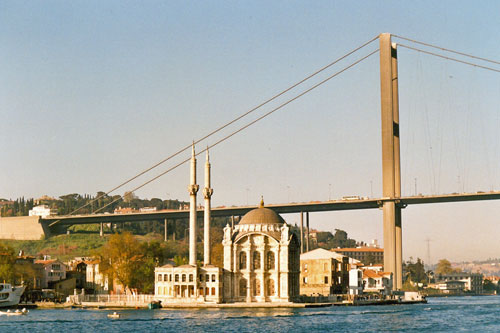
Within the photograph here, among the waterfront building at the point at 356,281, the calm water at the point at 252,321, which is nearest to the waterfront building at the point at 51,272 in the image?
the calm water at the point at 252,321

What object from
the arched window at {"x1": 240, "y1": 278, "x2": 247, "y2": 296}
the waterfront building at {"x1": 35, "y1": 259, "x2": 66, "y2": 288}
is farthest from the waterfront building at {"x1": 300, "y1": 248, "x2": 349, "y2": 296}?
the waterfront building at {"x1": 35, "y1": 259, "x2": 66, "y2": 288}

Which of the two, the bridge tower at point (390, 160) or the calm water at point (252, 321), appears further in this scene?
the bridge tower at point (390, 160)

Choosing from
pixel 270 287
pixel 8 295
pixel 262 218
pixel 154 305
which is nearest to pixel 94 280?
pixel 8 295

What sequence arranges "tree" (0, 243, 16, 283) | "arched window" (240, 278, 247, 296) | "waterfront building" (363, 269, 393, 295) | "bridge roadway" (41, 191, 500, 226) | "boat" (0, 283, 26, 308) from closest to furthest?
1. "boat" (0, 283, 26, 308)
2. "arched window" (240, 278, 247, 296)
3. "tree" (0, 243, 16, 283)
4. "bridge roadway" (41, 191, 500, 226)
5. "waterfront building" (363, 269, 393, 295)

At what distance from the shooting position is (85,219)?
148500 mm

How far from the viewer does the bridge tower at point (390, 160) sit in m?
108

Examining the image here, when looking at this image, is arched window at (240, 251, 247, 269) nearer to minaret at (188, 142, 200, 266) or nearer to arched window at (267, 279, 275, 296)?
arched window at (267, 279, 275, 296)

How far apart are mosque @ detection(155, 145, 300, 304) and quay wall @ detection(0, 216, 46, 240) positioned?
65163mm

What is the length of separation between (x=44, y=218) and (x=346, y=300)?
63595mm

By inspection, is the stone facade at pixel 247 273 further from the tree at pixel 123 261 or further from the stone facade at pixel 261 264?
the tree at pixel 123 261

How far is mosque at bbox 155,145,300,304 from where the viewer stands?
8981cm

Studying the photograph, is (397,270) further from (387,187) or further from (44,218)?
(44,218)

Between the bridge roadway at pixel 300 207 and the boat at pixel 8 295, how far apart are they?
42.2 m

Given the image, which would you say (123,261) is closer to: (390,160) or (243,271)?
(243,271)
